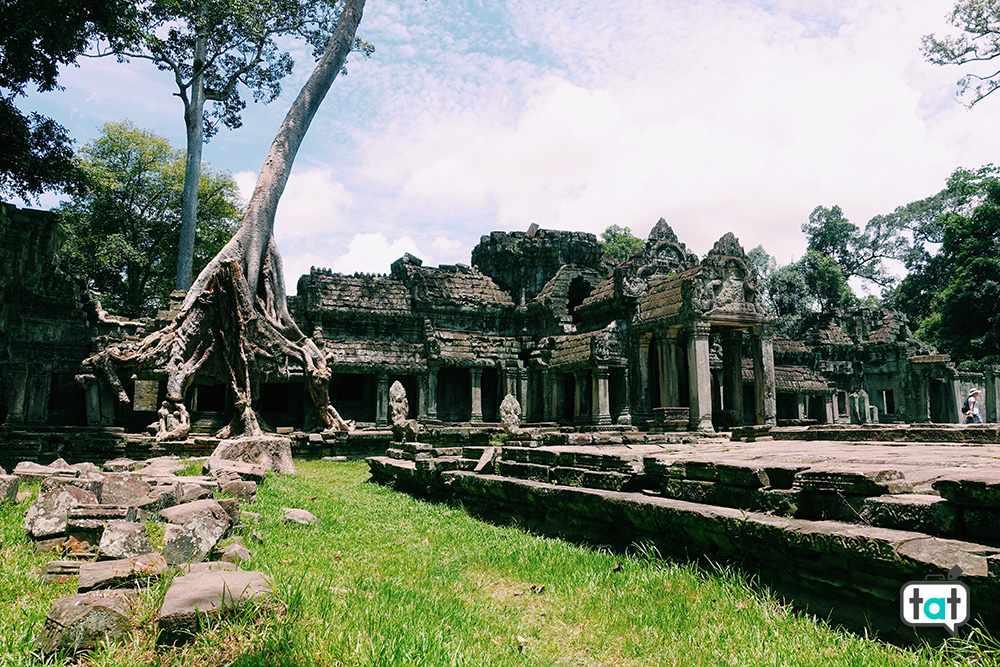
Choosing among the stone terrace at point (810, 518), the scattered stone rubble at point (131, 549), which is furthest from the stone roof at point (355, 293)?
the stone terrace at point (810, 518)

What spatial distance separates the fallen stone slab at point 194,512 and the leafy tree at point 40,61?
1415cm

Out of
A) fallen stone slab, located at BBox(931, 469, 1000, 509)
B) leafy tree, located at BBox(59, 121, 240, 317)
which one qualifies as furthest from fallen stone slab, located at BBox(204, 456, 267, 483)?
leafy tree, located at BBox(59, 121, 240, 317)

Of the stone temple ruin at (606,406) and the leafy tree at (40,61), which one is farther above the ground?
the leafy tree at (40,61)

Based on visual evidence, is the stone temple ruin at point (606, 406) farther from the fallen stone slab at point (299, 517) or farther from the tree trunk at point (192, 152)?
the tree trunk at point (192, 152)

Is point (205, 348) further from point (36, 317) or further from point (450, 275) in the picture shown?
point (450, 275)

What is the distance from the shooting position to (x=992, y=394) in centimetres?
2867

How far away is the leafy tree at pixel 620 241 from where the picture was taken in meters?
46.5

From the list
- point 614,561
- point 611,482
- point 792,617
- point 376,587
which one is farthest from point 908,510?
point 376,587

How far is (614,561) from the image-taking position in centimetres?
480

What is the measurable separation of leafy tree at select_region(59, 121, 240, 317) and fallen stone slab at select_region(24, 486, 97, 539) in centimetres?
3083

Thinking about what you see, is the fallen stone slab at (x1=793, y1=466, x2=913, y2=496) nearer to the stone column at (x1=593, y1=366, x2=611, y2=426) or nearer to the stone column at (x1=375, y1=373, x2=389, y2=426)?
the stone column at (x1=593, y1=366, x2=611, y2=426)

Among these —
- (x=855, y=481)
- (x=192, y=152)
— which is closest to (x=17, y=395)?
Result: (x=192, y=152)

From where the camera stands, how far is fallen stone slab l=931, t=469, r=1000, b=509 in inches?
119

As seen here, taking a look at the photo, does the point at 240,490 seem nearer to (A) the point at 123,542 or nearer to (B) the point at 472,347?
(A) the point at 123,542
